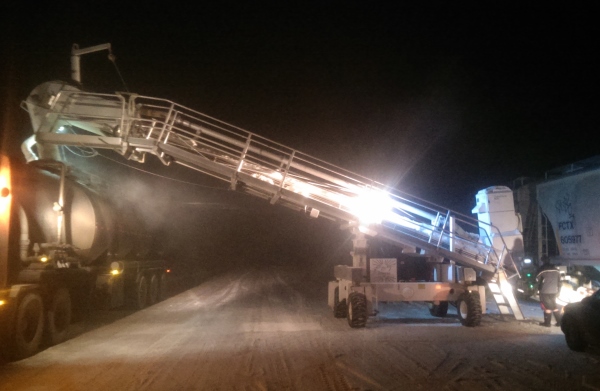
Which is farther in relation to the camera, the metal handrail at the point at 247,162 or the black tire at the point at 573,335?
the metal handrail at the point at 247,162

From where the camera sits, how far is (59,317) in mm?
12703

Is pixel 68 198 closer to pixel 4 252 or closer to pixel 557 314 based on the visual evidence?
pixel 4 252

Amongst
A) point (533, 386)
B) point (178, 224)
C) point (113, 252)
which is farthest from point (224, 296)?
point (533, 386)

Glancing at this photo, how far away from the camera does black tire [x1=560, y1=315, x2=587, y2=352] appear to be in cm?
1062

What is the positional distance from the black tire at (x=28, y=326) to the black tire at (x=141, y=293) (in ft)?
22.6

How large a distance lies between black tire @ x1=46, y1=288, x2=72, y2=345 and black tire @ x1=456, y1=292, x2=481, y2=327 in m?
9.83

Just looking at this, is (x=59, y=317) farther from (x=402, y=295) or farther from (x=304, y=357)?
(x=402, y=295)

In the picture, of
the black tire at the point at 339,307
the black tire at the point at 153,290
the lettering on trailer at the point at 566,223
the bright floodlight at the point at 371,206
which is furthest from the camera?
the black tire at the point at 153,290

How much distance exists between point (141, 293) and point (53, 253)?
6.82 meters

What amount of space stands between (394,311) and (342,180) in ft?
17.5

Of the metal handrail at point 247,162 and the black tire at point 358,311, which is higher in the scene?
the metal handrail at point 247,162

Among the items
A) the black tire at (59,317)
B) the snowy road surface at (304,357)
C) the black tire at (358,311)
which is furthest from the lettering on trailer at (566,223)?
the black tire at (59,317)

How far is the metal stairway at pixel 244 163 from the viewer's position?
45.9 ft

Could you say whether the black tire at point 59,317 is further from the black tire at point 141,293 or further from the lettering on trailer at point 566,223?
the lettering on trailer at point 566,223
